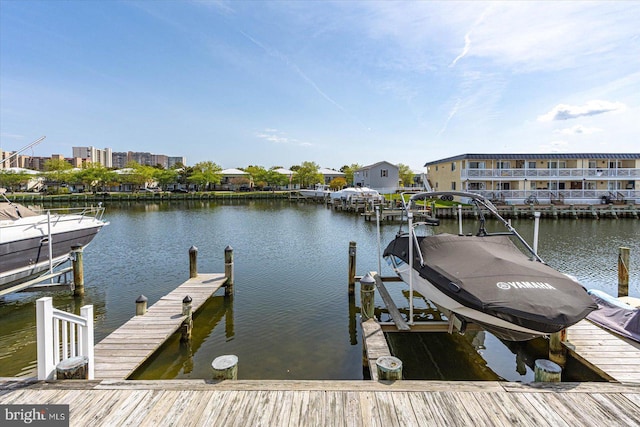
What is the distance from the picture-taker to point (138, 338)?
24.0ft

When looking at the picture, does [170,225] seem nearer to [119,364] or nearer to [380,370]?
[119,364]

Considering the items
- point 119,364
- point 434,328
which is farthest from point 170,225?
point 434,328

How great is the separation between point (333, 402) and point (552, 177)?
42.8 meters

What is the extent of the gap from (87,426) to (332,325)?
21.6 feet

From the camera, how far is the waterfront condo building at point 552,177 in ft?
122

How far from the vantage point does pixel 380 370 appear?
4.85 m

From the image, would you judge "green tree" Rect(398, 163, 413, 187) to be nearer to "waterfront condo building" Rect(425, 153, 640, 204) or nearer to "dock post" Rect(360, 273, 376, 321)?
"waterfront condo building" Rect(425, 153, 640, 204)

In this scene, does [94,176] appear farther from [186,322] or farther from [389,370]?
[389,370]

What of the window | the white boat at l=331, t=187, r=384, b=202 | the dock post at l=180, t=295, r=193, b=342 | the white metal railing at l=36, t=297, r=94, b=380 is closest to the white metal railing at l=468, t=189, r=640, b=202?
the window

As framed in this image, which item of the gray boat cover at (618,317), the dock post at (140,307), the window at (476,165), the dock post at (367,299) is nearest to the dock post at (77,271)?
the dock post at (140,307)

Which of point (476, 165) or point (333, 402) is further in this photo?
point (476, 165)

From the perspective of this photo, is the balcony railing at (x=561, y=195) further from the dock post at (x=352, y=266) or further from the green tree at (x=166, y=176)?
the green tree at (x=166, y=176)

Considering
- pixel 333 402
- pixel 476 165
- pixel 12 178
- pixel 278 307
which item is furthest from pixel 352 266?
pixel 12 178
